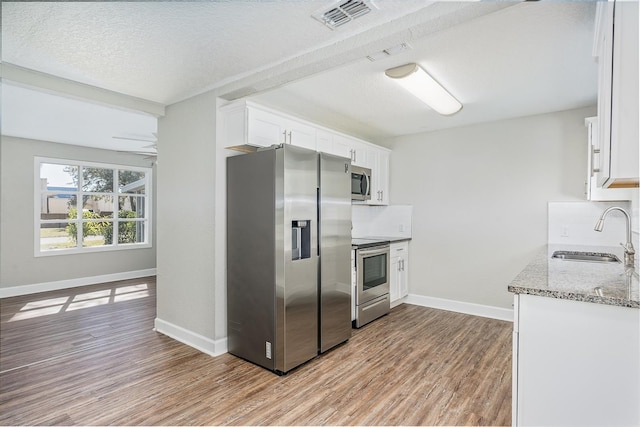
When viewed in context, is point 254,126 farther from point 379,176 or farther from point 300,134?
point 379,176

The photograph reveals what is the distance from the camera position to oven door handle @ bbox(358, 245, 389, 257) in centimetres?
379

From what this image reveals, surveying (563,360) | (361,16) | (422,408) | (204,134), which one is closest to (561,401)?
(563,360)

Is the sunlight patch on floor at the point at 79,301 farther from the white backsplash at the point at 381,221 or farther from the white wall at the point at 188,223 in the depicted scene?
the white backsplash at the point at 381,221

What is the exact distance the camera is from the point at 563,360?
155 cm

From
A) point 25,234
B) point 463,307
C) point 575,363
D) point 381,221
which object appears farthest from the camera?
point 25,234

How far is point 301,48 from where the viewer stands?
2391 millimetres

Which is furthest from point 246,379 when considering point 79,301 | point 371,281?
point 79,301

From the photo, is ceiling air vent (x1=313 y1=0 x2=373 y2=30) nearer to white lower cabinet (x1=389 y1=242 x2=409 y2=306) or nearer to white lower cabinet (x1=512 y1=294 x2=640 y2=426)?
white lower cabinet (x1=512 y1=294 x2=640 y2=426)

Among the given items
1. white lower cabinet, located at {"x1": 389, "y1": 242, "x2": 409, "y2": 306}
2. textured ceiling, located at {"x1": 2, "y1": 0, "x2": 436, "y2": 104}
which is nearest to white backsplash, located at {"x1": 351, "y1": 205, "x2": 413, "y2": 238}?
white lower cabinet, located at {"x1": 389, "y1": 242, "x2": 409, "y2": 306}

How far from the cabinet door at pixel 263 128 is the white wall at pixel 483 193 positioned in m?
2.40

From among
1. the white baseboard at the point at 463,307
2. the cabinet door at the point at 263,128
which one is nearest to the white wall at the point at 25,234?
the cabinet door at the point at 263,128

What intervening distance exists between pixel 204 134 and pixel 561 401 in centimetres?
317

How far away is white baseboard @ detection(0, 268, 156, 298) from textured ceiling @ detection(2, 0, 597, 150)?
417cm

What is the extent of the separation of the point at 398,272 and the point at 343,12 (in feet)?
11.1
